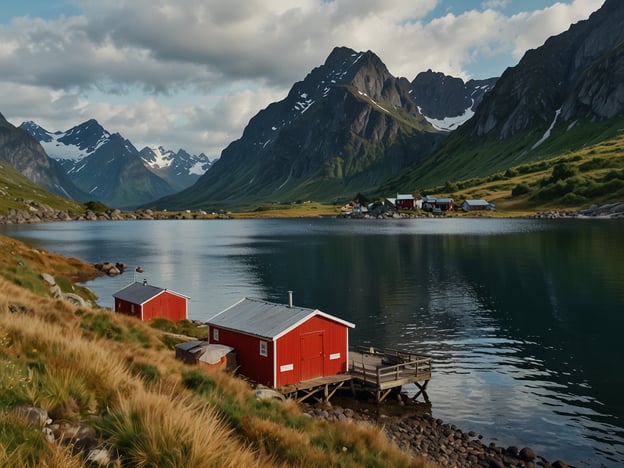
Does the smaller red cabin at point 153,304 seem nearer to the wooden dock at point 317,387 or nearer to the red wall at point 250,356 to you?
the red wall at point 250,356

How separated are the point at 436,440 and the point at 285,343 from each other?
11.1 meters

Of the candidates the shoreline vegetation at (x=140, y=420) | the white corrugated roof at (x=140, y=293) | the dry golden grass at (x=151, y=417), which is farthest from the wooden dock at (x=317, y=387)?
the white corrugated roof at (x=140, y=293)

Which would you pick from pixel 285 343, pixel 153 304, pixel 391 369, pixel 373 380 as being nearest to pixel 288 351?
pixel 285 343

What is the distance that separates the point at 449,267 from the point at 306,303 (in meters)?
38.1

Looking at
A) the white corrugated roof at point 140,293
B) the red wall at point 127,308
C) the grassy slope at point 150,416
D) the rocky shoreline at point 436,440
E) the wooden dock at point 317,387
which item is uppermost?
the grassy slope at point 150,416

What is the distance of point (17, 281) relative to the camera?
4369 centimetres

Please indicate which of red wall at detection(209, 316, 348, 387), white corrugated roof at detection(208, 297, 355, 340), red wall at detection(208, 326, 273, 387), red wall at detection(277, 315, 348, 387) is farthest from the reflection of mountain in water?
red wall at detection(208, 326, 273, 387)

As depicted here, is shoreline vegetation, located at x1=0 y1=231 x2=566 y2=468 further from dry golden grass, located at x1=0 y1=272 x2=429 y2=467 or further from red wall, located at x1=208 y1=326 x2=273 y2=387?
red wall, located at x1=208 y1=326 x2=273 y2=387

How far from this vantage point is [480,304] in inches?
2687

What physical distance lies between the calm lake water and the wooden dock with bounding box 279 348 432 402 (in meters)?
1.97

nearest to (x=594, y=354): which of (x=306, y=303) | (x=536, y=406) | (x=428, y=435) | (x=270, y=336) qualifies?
(x=536, y=406)

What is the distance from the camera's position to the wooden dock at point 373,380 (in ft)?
115

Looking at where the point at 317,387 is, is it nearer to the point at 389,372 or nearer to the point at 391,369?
the point at 389,372

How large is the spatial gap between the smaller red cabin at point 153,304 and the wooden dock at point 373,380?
24.2 m
